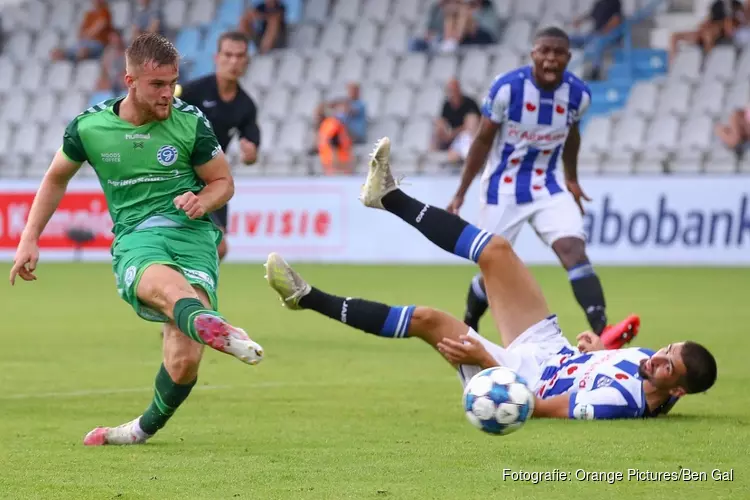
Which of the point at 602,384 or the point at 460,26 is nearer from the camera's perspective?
the point at 602,384

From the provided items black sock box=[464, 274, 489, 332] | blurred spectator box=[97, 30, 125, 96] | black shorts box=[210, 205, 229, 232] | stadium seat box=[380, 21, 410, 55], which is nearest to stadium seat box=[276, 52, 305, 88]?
stadium seat box=[380, 21, 410, 55]

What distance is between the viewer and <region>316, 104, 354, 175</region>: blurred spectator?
21906mm

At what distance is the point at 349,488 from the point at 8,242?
18.5 metres

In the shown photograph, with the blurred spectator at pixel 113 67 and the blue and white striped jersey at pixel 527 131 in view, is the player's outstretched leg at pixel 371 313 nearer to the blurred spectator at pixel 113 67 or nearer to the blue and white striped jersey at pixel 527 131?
the blue and white striped jersey at pixel 527 131

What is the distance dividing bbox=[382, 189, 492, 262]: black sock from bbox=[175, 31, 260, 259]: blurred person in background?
3223 mm

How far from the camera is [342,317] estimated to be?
7.30 meters

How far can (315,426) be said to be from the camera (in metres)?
7.38

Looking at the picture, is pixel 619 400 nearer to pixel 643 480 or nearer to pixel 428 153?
pixel 643 480

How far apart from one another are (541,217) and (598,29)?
1396cm

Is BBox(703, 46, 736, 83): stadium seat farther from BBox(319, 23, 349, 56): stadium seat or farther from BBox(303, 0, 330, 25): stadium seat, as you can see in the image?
BBox(303, 0, 330, 25): stadium seat

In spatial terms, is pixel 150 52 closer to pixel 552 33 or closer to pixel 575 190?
pixel 552 33

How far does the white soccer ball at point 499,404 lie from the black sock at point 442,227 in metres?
1.33

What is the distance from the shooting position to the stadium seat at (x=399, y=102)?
2433cm

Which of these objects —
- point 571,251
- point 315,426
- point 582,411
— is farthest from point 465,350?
point 571,251
